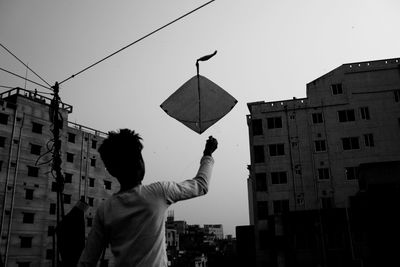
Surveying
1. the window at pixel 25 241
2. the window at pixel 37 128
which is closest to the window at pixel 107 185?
the window at pixel 37 128

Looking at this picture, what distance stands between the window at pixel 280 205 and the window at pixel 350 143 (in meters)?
7.55

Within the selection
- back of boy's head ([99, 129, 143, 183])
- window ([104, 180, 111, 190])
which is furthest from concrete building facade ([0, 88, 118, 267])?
back of boy's head ([99, 129, 143, 183])

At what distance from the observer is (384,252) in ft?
68.4

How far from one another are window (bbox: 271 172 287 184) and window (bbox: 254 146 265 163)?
1.79 metres

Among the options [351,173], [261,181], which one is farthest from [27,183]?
[351,173]

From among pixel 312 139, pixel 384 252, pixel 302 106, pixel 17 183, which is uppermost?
pixel 302 106

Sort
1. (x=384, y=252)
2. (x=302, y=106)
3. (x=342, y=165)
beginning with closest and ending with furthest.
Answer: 1. (x=384, y=252)
2. (x=342, y=165)
3. (x=302, y=106)

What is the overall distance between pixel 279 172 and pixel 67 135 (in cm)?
2617

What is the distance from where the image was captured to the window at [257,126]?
114ft

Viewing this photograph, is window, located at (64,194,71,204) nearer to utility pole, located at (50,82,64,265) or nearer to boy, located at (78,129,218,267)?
utility pole, located at (50,82,64,265)

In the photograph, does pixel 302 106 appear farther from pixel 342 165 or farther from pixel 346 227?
pixel 346 227

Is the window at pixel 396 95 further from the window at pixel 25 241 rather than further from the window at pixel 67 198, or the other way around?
the window at pixel 25 241

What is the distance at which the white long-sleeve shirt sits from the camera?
215 cm

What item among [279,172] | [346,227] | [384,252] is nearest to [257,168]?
[279,172]
